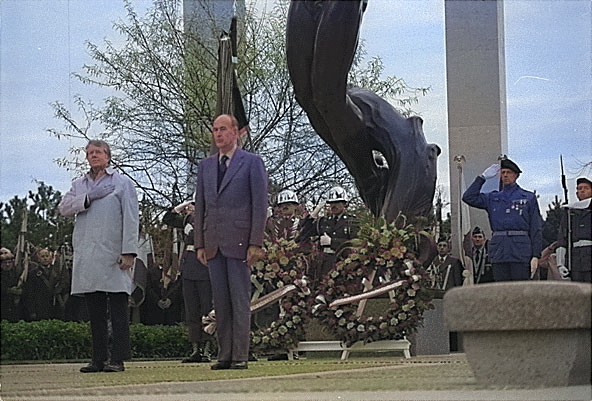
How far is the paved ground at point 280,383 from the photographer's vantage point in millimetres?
4508

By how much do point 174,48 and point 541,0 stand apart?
1.82m

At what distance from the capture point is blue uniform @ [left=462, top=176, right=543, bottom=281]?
4.89 m

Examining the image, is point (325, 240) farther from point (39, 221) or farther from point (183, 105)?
point (39, 221)

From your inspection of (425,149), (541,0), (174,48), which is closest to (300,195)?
(425,149)

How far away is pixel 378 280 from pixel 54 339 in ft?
5.37

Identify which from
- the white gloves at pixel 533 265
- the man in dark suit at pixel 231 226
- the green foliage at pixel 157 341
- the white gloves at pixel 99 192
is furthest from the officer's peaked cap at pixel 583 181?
the white gloves at pixel 99 192

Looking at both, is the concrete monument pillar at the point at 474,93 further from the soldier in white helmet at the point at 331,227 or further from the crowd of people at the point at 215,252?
the soldier in white helmet at the point at 331,227

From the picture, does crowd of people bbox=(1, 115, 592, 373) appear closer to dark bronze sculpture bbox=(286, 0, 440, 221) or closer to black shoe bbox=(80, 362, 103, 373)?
black shoe bbox=(80, 362, 103, 373)

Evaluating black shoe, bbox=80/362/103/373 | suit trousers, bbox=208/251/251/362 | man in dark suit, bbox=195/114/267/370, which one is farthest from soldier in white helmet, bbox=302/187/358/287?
black shoe, bbox=80/362/103/373

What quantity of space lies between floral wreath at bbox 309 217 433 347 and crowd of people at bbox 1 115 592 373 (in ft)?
0.28

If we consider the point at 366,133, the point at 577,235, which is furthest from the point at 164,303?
the point at 577,235

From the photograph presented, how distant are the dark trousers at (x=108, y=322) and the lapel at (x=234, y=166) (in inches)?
33.2

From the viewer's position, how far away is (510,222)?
195 inches

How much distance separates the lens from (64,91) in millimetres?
5816
